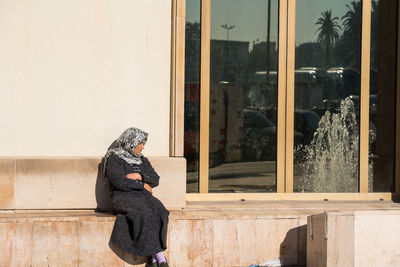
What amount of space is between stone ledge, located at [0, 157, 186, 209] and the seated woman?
29cm

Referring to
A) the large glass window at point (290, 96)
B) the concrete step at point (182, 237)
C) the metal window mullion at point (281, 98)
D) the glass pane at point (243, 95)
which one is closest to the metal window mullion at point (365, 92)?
the large glass window at point (290, 96)

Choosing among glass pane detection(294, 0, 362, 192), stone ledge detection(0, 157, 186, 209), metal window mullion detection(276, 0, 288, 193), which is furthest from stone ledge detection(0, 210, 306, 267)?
glass pane detection(294, 0, 362, 192)

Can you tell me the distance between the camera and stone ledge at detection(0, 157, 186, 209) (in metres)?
8.13

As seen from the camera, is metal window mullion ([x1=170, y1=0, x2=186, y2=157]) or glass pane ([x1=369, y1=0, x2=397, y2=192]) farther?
glass pane ([x1=369, y1=0, x2=397, y2=192])

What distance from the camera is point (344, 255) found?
735cm

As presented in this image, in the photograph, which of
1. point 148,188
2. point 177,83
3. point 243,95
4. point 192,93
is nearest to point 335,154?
point 243,95

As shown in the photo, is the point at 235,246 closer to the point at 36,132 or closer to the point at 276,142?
the point at 276,142

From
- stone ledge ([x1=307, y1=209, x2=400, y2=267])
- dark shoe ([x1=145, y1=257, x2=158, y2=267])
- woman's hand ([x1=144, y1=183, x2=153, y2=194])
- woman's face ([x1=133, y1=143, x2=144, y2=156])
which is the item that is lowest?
dark shoe ([x1=145, y1=257, x2=158, y2=267])

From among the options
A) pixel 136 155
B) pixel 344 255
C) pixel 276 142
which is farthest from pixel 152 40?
pixel 344 255

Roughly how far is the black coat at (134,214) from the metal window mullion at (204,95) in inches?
47.9

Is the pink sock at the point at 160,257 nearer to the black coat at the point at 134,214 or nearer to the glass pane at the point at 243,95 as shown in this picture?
the black coat at the point at 134,214

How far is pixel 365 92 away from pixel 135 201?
3484 millimetres

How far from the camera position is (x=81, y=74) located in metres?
8.42

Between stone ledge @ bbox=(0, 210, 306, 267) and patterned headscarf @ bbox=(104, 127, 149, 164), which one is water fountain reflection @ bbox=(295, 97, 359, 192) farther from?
patterned headscarf @ bbox=(104, 127, 149, 164)
